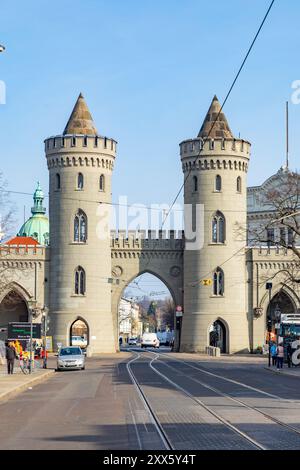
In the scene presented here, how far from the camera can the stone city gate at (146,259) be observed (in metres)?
77.2

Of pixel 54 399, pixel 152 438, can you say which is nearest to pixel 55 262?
pixel 54 399

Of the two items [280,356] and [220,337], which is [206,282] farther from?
[280,356]

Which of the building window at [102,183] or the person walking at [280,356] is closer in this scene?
the person walking at [280,356]

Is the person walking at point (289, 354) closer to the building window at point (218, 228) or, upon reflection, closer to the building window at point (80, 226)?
the building window at point (218, 228)

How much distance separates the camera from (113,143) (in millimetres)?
76625

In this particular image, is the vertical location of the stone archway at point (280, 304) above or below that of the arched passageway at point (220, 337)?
above

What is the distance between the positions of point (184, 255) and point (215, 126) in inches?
412

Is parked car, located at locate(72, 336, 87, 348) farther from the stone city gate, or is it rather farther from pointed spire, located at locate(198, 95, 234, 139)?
pointed spire, located at locate(198, 95, 234, 139)

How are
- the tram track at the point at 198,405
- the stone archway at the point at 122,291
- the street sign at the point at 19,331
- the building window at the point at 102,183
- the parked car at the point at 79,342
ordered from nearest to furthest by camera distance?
the tram track at the point at 198,405
the street sign at the point at 19,331
the building window at the point at 102,183
the stone archway at the point at 122,291
the parked car at the point at 79,342

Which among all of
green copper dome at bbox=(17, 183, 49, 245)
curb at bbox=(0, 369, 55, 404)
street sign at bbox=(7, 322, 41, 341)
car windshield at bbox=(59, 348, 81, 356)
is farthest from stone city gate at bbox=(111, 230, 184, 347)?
green copper dome at bbox=(17, 183, 49, 245)

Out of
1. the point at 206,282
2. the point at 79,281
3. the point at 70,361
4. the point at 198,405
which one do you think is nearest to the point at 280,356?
the point at 70,361

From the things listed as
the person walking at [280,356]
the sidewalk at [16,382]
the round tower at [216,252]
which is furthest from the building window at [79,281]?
the sidewalk at [16,382]

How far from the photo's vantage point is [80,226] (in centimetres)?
7500

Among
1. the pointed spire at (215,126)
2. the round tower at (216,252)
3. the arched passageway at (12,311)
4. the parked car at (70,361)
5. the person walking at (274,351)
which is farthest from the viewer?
the arched passageway at (12,311)
